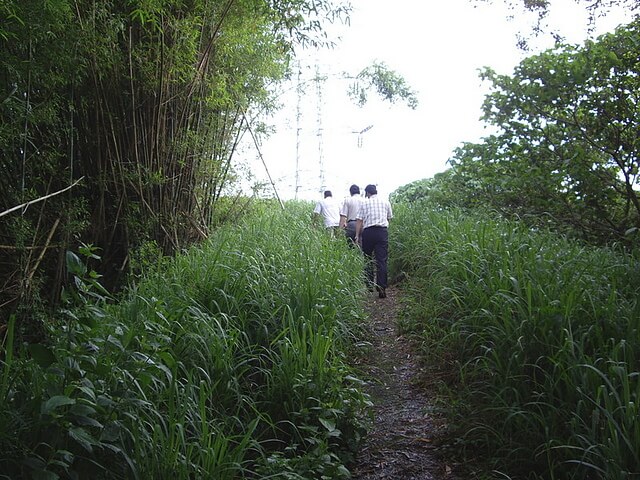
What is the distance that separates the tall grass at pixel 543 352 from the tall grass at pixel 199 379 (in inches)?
27.1

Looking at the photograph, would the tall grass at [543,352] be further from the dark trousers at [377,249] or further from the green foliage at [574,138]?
the dark trousers at [377,249]

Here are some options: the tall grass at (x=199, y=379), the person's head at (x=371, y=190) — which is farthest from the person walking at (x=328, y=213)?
the tall grass at (x=199, y=379)

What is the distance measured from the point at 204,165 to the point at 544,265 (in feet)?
11.3

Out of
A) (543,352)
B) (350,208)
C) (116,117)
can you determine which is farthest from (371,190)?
(543,352)

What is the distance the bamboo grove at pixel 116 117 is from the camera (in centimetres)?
324

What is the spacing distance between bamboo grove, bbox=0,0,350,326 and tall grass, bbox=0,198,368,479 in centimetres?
70

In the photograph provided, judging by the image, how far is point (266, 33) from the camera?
5398mm

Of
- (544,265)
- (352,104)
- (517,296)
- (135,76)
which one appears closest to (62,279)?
(135,76)

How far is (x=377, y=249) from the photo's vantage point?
20.0ft

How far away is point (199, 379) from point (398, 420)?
46.2 inches

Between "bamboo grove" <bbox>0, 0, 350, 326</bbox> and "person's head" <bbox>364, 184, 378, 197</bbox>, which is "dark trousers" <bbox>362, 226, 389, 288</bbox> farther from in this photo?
"bamboo grove" <bbox>0, 0, 350, 326</bbox>

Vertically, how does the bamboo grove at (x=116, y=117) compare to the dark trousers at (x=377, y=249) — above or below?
above

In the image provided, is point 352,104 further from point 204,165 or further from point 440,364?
point 440,364

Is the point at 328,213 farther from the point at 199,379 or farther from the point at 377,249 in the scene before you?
the point at 199,379
